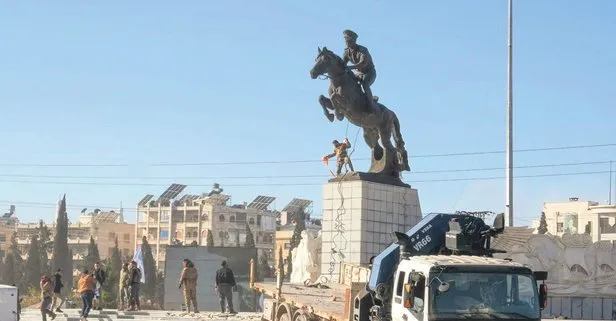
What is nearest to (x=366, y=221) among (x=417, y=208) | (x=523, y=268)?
(x=417, y=208)

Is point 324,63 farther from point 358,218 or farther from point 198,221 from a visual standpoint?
point 198,221

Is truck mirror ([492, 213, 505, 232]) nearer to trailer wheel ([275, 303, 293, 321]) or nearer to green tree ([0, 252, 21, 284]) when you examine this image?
trailer wheel ([275, 303, 293, 321])

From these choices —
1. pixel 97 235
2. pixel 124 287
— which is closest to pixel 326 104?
pixel 124 287

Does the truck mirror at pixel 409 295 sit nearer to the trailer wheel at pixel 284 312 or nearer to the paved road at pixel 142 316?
the trailer wheel at pixel 284 312

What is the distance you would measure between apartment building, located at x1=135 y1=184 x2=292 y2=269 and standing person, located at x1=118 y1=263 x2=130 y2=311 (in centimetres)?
10049

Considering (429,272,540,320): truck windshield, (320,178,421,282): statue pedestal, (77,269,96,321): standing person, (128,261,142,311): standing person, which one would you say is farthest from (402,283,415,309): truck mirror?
(128,261,142,311): standing person

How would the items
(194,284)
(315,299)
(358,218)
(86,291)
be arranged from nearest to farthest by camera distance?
(315,299), (86,291), (194,284), (358,218)

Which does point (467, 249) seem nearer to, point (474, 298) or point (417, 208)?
point (474, 298)

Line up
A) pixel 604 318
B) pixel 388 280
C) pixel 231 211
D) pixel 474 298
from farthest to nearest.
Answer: pixel 231 211
pixel 604 318
pixel 388 280
pixel 474 298

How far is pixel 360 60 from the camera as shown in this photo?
2666 centimetres

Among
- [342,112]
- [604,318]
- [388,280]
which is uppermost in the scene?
[342,112]

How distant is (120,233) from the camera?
5640 inches

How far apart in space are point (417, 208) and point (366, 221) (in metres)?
2.36

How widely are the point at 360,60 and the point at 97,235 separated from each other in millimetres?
117679
